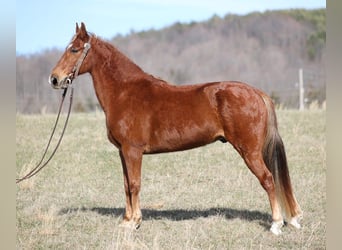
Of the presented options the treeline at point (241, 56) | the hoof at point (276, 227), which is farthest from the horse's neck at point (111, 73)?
the treeline at point (241, 56)

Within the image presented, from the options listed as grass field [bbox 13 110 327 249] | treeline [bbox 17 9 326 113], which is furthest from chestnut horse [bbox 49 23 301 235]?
treeline [bbox 17 9 326 113]

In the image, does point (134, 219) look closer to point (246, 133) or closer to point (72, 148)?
point (246, 133)

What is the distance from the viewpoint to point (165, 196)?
161 inches

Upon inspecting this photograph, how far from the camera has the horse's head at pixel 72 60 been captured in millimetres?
3225


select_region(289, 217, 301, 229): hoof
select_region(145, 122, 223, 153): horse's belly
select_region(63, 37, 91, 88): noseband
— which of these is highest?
select_region(63, 37, 91, 88): noseband

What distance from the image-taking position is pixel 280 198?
3.24m

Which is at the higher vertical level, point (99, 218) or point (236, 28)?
point (236, 28)

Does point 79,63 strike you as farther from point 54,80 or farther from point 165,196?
point 165,196

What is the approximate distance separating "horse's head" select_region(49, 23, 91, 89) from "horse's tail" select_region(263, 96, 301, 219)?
51.0 inches

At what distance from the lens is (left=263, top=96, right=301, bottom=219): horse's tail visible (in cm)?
319

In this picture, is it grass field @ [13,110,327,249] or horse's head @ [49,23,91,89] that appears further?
horse's head @ [49,23,91,89]

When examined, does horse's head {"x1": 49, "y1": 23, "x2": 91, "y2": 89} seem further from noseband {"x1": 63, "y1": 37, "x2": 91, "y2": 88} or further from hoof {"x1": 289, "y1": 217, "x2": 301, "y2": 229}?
hoof {"x1": 289, "y1": 217, "x2": 301, "y2": 229}

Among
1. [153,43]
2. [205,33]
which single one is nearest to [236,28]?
[205,33]
